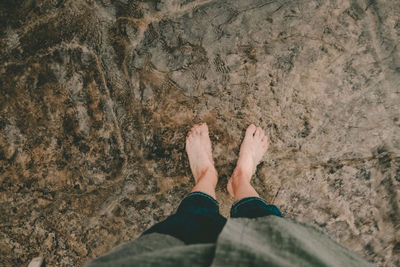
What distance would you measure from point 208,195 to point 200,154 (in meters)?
0.30

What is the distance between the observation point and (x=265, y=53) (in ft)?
5.31

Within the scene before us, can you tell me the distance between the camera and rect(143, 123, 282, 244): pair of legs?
3.59ft

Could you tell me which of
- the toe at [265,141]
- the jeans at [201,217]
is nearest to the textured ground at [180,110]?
the toe at [265,141]

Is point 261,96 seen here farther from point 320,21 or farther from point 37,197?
point 37,197

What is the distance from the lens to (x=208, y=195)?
55.9 inches

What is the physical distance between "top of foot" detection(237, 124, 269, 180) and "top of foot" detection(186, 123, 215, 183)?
0.20 meters

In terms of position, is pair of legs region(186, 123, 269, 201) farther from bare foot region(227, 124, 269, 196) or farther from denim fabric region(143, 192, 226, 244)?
denim fabric region(143, 192, 226, 244)

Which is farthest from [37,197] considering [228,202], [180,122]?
[228,202]

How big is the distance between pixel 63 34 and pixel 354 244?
2.23 metres

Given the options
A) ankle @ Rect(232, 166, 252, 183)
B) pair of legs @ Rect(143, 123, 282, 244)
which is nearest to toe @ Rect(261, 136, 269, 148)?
pair of legs @ Rect(143, 123, 282, 244)

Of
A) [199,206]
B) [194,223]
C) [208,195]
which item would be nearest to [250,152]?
[208,195]

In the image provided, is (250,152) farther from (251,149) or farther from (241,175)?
(241,175)

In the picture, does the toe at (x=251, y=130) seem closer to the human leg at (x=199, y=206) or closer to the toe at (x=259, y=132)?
the toe at (x=259, y=132)

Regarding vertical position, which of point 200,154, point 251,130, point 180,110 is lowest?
point 200,154
